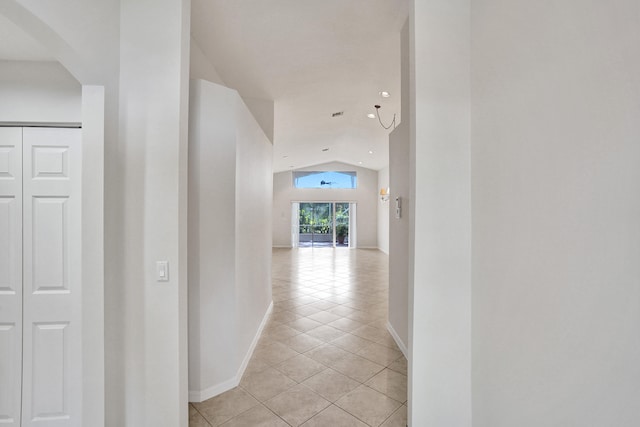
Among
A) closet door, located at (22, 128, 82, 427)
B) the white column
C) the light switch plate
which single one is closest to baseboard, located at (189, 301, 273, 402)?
the white column

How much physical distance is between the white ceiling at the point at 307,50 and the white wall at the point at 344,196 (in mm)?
6257

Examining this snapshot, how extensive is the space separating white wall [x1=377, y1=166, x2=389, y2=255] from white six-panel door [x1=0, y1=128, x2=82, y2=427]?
9.06 meters

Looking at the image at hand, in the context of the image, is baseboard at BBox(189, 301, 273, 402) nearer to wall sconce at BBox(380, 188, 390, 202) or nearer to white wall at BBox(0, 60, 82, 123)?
white wall at BBox(0, 60, 82, 123)

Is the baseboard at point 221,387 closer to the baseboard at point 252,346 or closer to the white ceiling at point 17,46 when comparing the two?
the baseboard at point 252,346

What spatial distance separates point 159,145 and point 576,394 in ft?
7.24

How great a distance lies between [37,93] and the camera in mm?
1664

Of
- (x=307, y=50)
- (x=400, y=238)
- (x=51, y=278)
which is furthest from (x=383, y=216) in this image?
(x=51, y=278)

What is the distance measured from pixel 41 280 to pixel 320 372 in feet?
7.04

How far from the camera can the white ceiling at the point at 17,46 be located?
4.60ft

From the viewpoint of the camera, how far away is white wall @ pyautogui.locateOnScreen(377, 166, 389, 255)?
10.0 m

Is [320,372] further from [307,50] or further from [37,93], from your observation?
[307,50]

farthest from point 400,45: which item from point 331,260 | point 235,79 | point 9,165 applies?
point 331,260

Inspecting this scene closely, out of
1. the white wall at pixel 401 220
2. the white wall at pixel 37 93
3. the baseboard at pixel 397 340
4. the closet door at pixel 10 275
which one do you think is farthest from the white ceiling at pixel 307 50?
the baseboard at pixel 397 340

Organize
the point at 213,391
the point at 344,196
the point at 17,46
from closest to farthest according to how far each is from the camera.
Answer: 1. the point at 17,46
2. the point at 213,391
3. the point at 344,196
